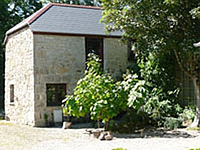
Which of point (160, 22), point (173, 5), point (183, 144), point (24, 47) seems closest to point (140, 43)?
point (160, 22)

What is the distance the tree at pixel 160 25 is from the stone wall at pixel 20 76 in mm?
4903

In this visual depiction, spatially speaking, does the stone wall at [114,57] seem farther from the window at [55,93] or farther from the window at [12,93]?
the window at [12,93]

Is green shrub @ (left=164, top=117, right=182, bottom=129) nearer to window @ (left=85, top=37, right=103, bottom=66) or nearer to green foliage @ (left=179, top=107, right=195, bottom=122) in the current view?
green foliage @ (left=179, top=107, right=195, bottom=122)

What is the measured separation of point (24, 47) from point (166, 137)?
28.9ft

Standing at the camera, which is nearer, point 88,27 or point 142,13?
point 142,13

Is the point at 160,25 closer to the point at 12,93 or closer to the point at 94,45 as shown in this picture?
the point at 94,45

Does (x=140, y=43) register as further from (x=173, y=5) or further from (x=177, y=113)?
(x=177, y=113)

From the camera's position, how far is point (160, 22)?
41.4 feet

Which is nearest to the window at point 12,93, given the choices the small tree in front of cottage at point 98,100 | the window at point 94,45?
the window at point 94,45

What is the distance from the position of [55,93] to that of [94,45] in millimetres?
3237

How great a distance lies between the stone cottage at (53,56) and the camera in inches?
616

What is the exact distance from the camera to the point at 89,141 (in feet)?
35.9

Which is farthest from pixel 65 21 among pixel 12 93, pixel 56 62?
pixel 12 93

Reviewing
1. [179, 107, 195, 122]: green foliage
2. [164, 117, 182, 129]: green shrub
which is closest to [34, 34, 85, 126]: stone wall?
[164, 117, 182, 129]: green shrub
